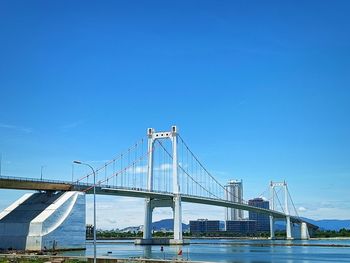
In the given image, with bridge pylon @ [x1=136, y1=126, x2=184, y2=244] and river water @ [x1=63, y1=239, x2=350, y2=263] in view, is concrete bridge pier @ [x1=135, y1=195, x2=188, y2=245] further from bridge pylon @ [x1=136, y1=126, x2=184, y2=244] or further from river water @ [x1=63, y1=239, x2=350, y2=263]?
river water @ [x1=63, y1=239, x2=350, y2=263]

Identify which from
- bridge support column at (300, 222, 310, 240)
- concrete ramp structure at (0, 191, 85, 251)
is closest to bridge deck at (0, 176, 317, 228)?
concrete ramp structure at (0, 191, 85, 251)

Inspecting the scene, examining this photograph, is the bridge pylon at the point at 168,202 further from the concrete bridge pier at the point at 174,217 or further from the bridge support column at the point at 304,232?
the bridge support column at the point at 304,232

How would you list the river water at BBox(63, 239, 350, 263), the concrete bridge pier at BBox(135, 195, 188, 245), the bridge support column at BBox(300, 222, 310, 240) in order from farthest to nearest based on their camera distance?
the bridge support column at BBox(300, 222, 310, 240) < the concrete bridge pier at BBox(135, 195, 188, 245) < the river water at BBox(63, 239, 350, 263)

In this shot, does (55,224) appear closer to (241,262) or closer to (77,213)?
(77,213)

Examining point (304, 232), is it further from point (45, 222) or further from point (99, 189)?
point (45, 222)

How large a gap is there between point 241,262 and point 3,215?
38.1m

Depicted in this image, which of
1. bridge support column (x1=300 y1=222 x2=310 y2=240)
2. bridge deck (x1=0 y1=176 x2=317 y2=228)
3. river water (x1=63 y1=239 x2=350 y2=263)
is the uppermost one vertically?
bridge deck (x1=0 y1=176 x2=317 y2=228)

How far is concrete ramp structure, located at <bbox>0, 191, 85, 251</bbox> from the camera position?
68.0 metres

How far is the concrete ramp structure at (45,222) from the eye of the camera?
68000mm

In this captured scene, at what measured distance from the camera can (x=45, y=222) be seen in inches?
2694

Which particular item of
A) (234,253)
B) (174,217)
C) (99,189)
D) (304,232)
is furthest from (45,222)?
(304,232)

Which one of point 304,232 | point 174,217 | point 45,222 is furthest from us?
point 304,232

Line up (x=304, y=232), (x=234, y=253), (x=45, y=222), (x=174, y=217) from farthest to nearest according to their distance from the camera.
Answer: (x=304, y=232) → (x=174, y=217) → (x=234, y=253) → (x=45, y=222)

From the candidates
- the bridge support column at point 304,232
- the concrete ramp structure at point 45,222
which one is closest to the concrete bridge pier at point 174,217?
the concrete ramp structure at point 45,222
